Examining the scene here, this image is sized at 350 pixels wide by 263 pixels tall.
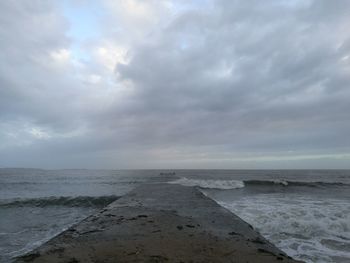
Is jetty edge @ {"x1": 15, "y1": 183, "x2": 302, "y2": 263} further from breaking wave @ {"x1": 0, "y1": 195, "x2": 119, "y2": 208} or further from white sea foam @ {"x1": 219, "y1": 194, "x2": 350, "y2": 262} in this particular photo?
breaking wave @ {"x1": 0, "y1": 195, "x2": 119, "y2": 208}

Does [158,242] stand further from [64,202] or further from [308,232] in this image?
[64,202]

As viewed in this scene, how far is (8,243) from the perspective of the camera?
27.6 ft

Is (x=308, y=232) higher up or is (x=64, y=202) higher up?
(x=308, y=232)

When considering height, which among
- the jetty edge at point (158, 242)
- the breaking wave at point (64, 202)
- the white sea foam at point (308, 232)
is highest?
the jetty edge at point (158, 242)

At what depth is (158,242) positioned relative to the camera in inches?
187

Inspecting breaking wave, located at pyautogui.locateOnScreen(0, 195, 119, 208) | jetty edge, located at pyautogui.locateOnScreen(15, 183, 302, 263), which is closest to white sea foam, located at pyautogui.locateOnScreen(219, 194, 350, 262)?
jetty edge, located at pyautogui.locateOnScreen(15, 183, 302, 263)

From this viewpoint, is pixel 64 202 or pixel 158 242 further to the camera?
pixel 64 202

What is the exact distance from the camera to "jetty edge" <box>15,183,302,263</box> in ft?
12.8

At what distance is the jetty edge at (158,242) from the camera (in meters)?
3.89

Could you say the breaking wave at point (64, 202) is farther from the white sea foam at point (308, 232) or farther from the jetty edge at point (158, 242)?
the jetty edge at point (158, 242)

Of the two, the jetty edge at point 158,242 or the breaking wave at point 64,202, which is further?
the breaking wave at point 64,202

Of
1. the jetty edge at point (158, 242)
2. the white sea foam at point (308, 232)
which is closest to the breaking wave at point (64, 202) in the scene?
the white sea foam at point (308, 232)

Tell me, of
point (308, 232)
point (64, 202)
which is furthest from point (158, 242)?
point (64, 202)

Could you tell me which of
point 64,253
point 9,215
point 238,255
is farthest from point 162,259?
point 9,215
